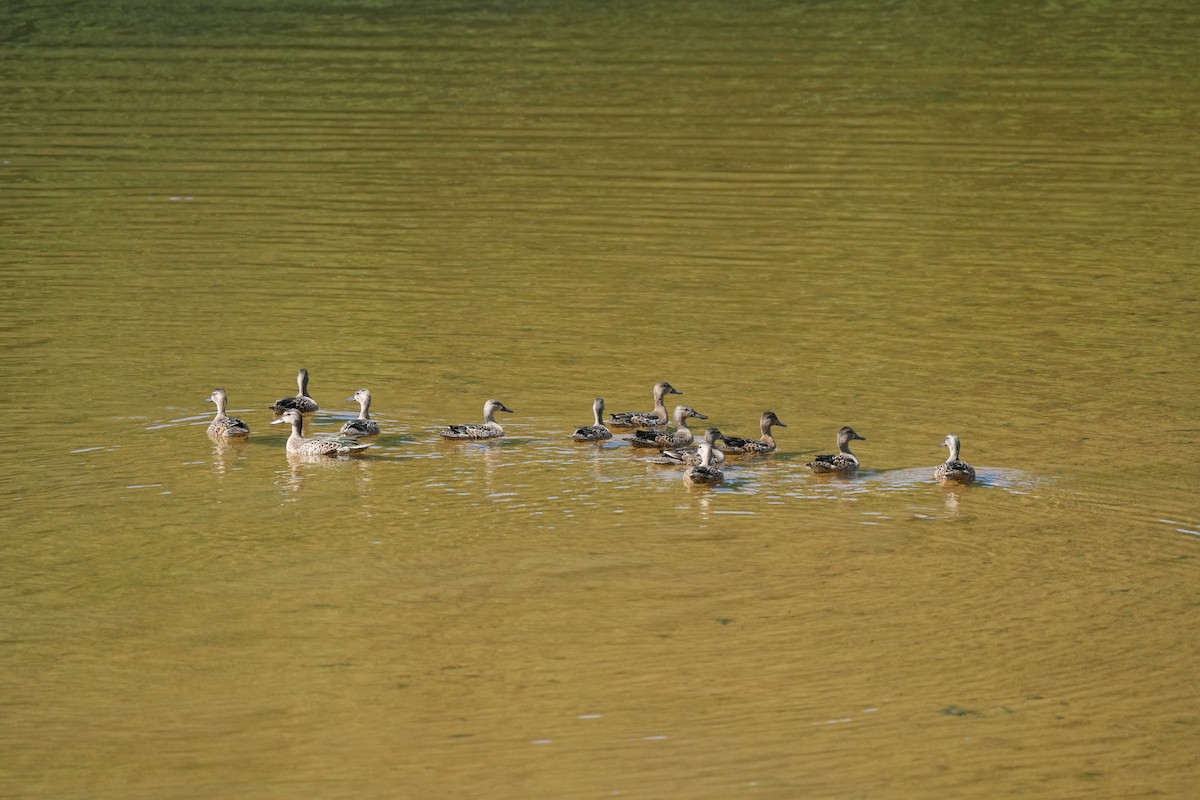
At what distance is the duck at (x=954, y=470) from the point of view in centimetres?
1323

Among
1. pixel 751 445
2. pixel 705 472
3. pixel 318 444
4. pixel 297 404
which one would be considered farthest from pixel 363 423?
pixel 751 445

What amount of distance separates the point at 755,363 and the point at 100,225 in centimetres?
966

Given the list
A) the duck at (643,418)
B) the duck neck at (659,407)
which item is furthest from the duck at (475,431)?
the duck neck at (659,407)

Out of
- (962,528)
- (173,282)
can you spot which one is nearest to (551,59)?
(173,282)

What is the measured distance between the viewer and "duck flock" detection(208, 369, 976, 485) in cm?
1366

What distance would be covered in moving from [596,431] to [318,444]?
7.21 ft

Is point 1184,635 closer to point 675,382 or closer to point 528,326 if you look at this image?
point 675,382

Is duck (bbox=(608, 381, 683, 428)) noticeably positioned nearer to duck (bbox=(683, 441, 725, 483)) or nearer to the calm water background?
the calm water background

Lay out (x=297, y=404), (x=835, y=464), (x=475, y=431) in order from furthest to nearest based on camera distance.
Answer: (x=297, y=404) < (x=475, y=431) < (x=835, y=464)

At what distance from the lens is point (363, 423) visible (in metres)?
14.7

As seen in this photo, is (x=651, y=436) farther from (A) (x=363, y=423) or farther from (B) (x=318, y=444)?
(B) (x=318, y=444)

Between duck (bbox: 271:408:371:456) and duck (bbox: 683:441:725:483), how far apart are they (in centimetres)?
266

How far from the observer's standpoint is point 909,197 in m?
24.2

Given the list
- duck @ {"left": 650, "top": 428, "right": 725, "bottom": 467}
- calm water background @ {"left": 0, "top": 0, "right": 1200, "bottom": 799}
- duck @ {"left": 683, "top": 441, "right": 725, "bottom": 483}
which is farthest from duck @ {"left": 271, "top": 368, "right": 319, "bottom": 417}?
duck @ {"left": 683, "top": 441, "right": 725, "bottom": 483}
